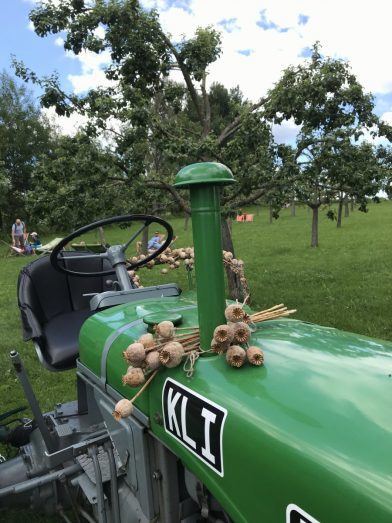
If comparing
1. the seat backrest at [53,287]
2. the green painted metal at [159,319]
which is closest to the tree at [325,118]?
the seat backrest at [53,287]

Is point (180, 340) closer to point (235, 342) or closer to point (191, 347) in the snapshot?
point (191, 347)

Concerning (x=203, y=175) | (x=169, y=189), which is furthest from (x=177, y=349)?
(x=169, y=189)

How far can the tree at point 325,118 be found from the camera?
5.70 meters

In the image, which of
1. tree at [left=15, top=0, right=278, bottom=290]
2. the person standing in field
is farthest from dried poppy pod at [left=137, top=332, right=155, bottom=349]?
the person standing in field

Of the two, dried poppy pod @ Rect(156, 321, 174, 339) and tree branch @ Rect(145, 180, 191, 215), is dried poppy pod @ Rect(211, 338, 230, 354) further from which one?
tree branch @ Rect(145, 180, 191, 215)

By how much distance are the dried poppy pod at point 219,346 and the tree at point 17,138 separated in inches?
1163

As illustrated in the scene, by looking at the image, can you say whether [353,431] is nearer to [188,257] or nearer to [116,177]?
[188,257]

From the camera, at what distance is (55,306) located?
3.44 meters

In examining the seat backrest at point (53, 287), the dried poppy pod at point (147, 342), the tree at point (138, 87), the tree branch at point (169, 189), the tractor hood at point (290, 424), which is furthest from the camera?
the tree branch at point (169, 189)

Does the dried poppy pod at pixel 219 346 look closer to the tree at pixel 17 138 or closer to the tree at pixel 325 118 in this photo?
the tree at pixel 325 118

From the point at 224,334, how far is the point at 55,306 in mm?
2454

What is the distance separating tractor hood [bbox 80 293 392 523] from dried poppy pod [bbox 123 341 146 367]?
108 mm

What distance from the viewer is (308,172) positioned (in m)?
6.00

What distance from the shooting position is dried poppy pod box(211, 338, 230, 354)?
4.16 ft
